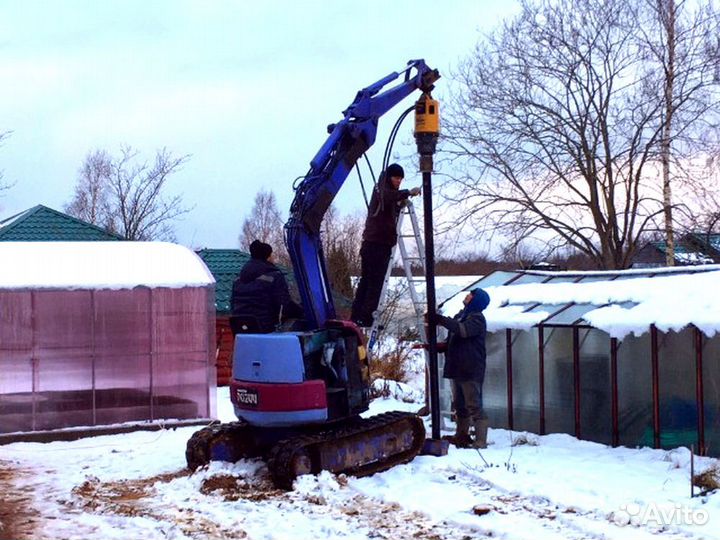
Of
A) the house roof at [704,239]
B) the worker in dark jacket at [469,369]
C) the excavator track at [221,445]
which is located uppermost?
the house roof at [704,239]

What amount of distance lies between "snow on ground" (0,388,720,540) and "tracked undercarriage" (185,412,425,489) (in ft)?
0.47

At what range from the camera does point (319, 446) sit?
9.06 meters

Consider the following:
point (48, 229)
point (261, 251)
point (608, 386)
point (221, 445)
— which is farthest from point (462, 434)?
point (48, 229)

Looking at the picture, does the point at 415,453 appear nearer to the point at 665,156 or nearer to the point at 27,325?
the point at 27,325

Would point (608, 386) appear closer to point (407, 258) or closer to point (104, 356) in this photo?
point (407, 258)

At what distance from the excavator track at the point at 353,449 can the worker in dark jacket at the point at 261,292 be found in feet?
4.45

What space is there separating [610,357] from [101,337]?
7.39m

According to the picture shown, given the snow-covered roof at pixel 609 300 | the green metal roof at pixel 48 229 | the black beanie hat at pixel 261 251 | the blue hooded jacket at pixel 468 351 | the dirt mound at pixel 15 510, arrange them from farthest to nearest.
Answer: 1. the green metal roof at pixel 48 229
2. the blue hooded jacket at pixel 468 351
3. the snow-covered roof at pixel 609 300
4. the black beanie hat at pixel 261 251
5. the dirt mound at pixel 15 510

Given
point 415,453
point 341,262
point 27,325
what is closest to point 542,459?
point 415,453

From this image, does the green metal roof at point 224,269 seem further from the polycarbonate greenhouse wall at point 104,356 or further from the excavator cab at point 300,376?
the excavator cab at point 300,376

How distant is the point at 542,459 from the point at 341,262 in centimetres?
1882

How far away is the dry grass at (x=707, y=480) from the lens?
324 inches

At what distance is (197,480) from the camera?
926 centimetres

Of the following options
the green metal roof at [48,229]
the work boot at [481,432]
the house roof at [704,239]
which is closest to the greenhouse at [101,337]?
the work boot at [481,432]
